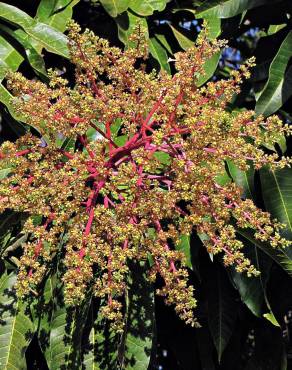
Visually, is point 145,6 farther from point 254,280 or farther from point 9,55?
point 254,280

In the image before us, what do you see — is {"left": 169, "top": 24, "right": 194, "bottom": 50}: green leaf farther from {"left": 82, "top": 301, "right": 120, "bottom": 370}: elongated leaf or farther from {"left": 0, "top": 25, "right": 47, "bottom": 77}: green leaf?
{"left": 82, "top": 301, "right": 120, "bottom": 370}: elongated leaf

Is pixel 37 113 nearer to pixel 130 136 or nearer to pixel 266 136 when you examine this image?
pixel 130 136

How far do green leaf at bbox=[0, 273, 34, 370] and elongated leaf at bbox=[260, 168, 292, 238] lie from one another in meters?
0.68

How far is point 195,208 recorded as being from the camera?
129 cm

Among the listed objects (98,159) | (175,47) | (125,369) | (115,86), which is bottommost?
(125,369)

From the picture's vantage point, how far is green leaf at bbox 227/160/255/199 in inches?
68.3

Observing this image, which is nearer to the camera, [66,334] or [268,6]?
[66,334]

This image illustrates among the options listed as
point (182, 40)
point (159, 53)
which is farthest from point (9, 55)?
point (182, 40)

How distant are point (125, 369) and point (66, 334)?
0.17 metres

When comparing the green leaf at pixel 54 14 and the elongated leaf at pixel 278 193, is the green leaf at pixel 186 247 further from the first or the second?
the green leaf at pixel 54 14

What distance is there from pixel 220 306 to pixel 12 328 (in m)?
0.60

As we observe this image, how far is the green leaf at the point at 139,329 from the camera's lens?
63.3 inches

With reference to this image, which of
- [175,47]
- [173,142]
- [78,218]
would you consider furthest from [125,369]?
[175,47]

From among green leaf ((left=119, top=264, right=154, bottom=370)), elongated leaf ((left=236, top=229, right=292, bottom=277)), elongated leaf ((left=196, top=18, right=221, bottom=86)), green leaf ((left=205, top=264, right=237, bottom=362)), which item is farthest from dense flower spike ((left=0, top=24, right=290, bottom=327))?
green leaf ((left=205, top=264, right=237, bottom=362))
